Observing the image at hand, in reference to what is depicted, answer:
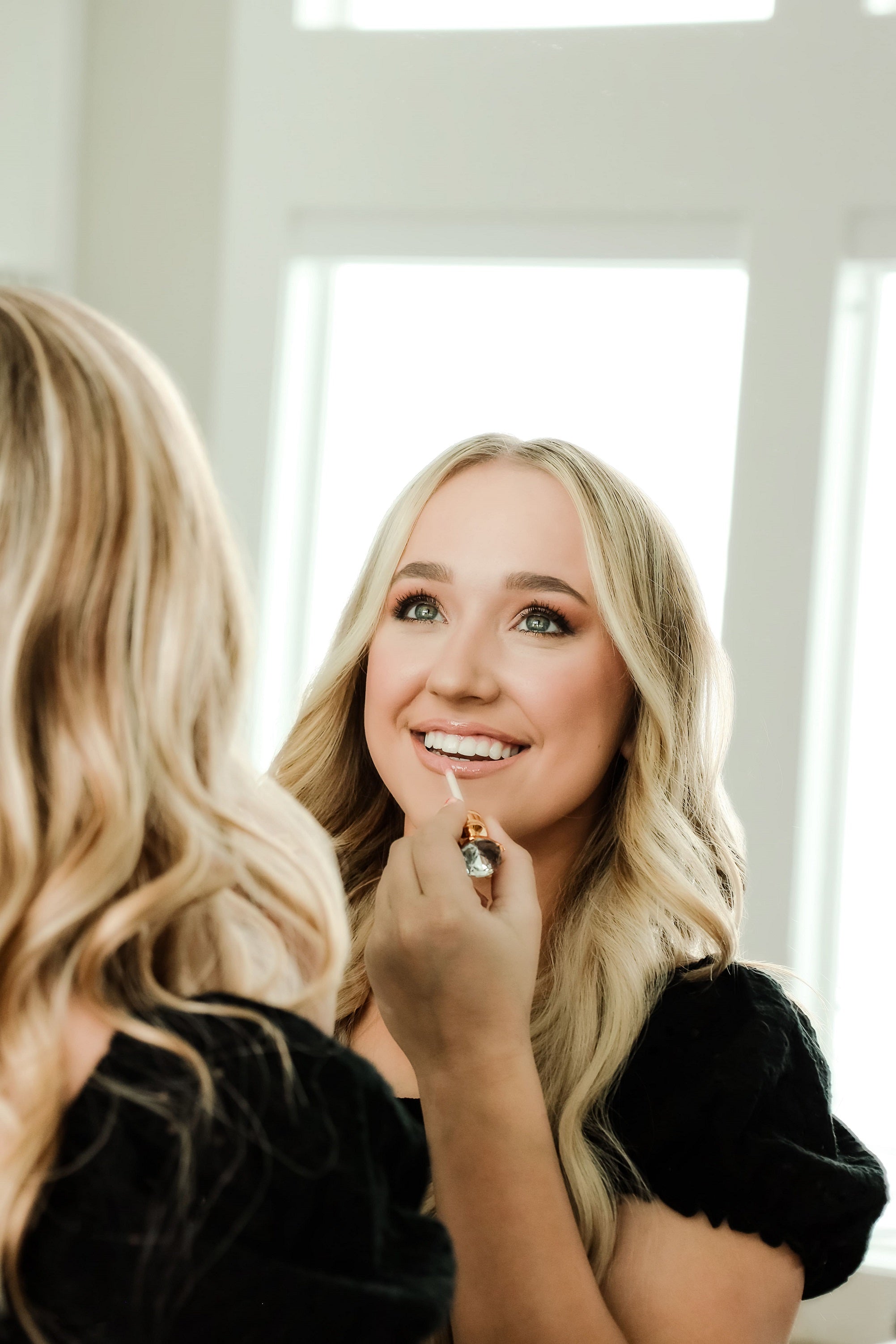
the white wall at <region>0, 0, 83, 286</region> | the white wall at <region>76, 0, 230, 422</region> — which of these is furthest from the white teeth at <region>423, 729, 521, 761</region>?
the white wall at <region>0, 0, 83, 286</region>

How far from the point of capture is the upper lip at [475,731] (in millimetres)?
1272

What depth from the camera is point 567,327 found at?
249cm

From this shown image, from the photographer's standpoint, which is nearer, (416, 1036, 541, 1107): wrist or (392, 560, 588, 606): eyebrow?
(416, 1036, 541, 1107): wrist

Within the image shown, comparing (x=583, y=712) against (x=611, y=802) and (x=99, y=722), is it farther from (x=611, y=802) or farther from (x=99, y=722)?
(x=99, y=722)

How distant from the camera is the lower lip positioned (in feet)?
4.18

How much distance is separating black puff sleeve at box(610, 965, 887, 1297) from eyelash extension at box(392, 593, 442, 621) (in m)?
0.43

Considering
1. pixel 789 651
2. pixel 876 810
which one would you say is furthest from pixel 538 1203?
pixel 876 810

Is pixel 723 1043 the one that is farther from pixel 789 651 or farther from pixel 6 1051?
pixel 789 651

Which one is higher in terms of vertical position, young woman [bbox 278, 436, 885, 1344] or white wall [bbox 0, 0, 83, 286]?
white wall [bbox 0, 0, 83, 286]

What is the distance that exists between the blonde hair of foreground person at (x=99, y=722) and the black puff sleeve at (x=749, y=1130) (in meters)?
0.48

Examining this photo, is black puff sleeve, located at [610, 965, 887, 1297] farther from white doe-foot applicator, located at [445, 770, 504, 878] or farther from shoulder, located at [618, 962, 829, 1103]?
white doe-foot applicator, located at [445, 770, 504, 878]

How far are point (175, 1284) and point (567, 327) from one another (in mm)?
2095

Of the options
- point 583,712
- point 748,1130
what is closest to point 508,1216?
point 748,1130

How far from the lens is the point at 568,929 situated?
1.32m
